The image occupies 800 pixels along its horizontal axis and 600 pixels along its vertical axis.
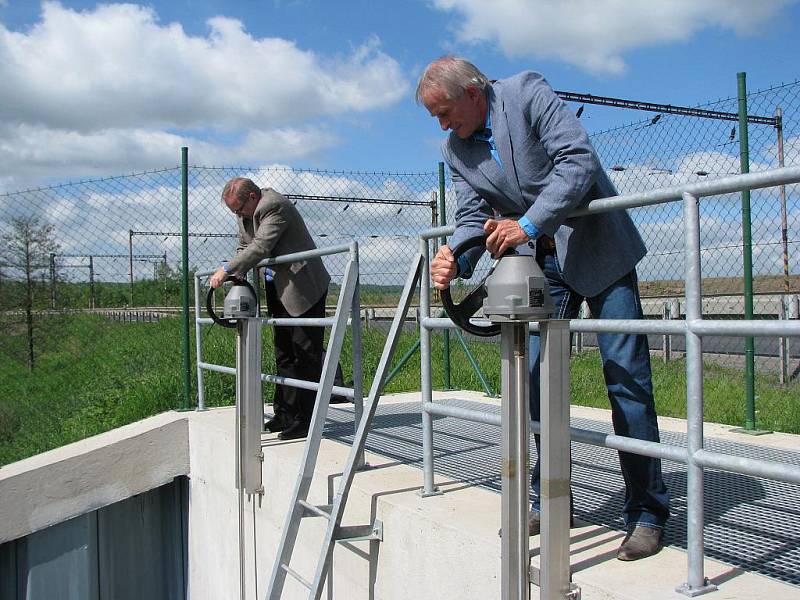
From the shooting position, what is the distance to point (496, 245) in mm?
2199

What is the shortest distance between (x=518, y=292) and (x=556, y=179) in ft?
1.62

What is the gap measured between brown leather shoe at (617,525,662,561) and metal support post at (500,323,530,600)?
398mm

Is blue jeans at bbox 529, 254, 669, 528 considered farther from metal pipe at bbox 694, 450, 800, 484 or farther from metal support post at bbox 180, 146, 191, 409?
metal support post at bbox 180, 146, 191, 409

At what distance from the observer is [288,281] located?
472 centimetres

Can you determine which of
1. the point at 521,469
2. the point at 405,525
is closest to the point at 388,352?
the point at 405,525

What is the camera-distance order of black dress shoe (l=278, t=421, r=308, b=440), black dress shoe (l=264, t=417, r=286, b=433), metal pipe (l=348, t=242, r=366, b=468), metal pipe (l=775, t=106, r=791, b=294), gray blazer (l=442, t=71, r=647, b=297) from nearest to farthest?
gray blazer (l=442, t=71, r=647, b=297)
metal pipe (l=348, t=242, r=366, b=468)
metal pipe (l=775, t=106, r=791, b=294)
black dress shoe (l=278, t=421, r=308, b=440)
black dress shoe (l=264, t=417, r=286, b=433)

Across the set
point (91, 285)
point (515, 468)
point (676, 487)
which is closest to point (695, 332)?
point (515, 468)

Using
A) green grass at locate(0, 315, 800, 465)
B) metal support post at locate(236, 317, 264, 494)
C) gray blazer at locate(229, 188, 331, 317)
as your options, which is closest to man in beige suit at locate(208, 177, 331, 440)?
gray blazer at locate(229, 188, 331, 317)

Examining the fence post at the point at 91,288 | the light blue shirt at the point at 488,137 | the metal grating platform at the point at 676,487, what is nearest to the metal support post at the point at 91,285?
the fence post at the point at 91,288

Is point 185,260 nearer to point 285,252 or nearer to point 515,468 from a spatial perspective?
point 285,252

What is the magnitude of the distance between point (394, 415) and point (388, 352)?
111 inches

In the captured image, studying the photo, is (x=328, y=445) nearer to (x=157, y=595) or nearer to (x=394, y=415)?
(x=394, y=415)

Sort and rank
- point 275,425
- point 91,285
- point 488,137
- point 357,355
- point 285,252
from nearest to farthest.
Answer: point 488,137 < point 357,355 < point 285,252 < point 275,425 < point 91,285

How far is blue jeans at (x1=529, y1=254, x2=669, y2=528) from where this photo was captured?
2404 millimetres
